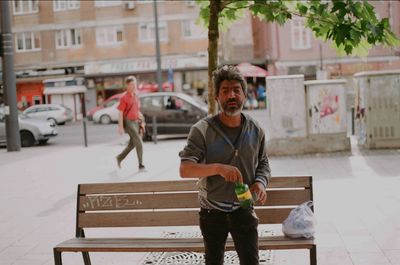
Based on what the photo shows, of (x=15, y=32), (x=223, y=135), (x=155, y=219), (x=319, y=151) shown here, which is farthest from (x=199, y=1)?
(x=15, y=32)

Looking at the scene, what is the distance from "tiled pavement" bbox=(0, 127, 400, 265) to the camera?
616 cm

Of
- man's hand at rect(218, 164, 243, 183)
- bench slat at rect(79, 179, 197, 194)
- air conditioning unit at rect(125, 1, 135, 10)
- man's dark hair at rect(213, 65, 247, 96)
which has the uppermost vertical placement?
air conditioning unit at rect(125, 1, 135, 10)

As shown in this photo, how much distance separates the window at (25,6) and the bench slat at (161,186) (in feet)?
143

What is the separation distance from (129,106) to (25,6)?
3784 centimetres

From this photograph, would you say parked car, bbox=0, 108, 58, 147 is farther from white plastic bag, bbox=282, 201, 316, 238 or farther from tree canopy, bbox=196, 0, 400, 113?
white plastic bag, bbox=282, 201, 316, 238

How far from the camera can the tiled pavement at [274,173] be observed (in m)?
6.16

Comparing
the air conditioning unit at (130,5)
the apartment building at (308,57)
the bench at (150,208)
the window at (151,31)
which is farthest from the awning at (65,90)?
the bench at (150,208)

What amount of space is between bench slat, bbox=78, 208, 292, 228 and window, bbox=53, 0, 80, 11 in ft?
137

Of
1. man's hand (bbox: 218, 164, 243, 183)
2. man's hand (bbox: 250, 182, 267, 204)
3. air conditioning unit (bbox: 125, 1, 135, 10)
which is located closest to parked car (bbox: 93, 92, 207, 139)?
man's hand (bbox: 250, 182, 267, 204)

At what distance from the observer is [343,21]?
207 inches

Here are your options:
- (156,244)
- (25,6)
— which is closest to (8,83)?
(156,244)

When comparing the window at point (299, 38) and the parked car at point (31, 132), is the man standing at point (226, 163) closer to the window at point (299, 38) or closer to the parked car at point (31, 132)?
the parked car at point (31, 132)

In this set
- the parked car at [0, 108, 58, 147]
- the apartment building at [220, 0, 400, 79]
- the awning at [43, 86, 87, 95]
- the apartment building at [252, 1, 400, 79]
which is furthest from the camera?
the awning at [43, 86, 87, 95]

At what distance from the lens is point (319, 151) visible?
46.2ft
